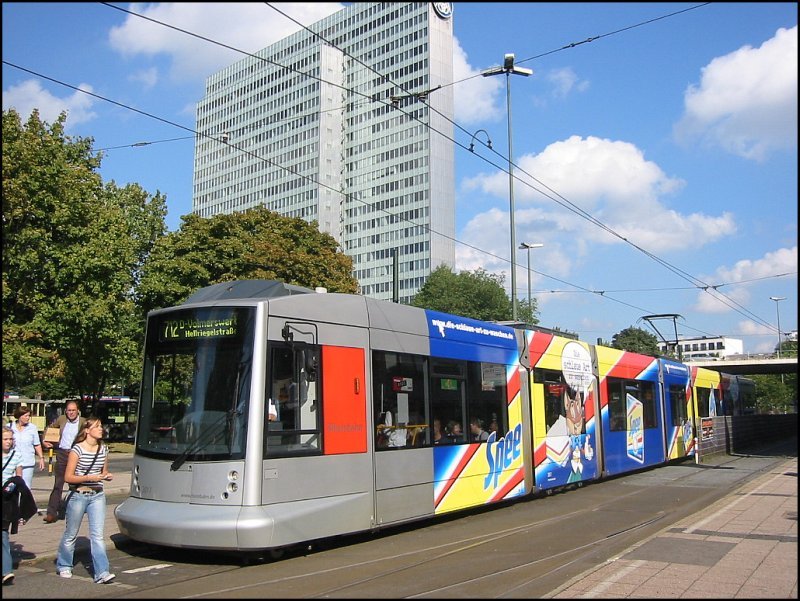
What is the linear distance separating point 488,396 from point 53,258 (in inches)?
687

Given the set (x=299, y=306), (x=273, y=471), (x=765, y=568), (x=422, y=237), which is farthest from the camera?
(x=422, y=237)

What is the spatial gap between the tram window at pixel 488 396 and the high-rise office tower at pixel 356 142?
3628 inches

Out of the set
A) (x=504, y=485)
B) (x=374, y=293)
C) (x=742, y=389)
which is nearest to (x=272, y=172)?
(x=374, y=293)

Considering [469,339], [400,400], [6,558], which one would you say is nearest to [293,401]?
[400,400]

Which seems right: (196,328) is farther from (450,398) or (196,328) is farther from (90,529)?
(450,398)

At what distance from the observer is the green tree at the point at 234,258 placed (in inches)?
1304

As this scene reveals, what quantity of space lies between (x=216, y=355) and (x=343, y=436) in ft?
6.10

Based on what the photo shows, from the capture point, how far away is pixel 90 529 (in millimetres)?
7844

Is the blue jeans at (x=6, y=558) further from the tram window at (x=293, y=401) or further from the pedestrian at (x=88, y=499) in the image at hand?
the tram window at (x=293, y=401)

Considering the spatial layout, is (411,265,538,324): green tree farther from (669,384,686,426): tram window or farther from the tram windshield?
the tram windshield

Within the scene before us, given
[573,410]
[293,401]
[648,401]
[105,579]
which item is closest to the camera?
[105,579]

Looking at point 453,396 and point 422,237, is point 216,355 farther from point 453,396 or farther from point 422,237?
point 422,237

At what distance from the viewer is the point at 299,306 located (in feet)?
30.5

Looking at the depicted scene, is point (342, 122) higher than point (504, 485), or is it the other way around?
point (342, 122)
